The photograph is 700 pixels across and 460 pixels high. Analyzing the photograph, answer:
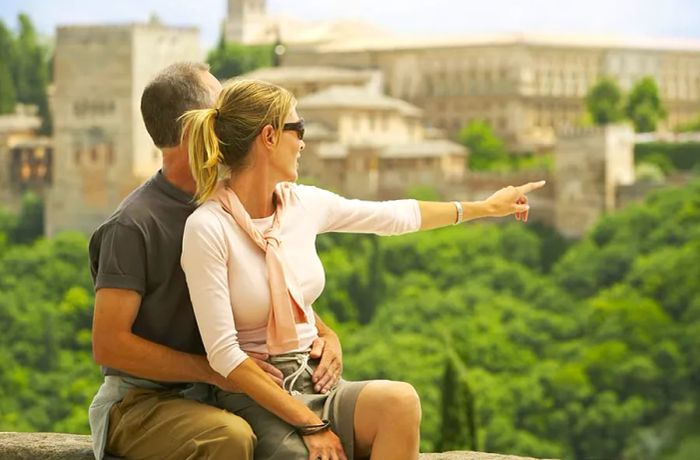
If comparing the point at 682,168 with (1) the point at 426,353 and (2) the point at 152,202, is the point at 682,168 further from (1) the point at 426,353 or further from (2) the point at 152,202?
(2) the point at 152,202

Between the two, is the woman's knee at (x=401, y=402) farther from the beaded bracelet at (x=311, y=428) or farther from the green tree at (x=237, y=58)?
the green tree at (x=237, y=58)

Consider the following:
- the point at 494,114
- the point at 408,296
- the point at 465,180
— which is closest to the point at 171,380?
the point at 408,296

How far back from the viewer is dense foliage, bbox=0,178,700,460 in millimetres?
24188

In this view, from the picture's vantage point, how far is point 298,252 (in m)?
2.64

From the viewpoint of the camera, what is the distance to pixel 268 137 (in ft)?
8.54

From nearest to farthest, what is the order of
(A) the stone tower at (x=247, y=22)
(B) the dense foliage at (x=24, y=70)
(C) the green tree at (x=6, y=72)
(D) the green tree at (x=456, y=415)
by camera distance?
(D) the green tree at (x=456, y=415), (C) the green tree at (x=6, y=72), (B) the dense foliage at (x=24, y=70), (A) the stone tower at (x=247, y=22)

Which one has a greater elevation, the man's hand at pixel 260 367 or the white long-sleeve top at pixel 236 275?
the white long-sleeve top at pixel 236 275

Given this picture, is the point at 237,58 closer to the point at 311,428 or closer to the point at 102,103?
the point at 102,103

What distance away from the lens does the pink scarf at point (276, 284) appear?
2574mm

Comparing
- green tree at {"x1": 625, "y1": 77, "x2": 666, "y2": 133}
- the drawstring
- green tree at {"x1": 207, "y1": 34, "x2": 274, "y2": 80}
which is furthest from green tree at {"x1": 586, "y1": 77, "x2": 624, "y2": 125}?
the drawstring

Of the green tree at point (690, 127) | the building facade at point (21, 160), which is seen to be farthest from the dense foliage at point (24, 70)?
the green tree at point (690, 127)

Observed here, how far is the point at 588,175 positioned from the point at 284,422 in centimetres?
2820

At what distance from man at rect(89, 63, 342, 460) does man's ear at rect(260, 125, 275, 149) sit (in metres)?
0.16

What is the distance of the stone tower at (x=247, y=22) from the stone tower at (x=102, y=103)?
27.5 feet
